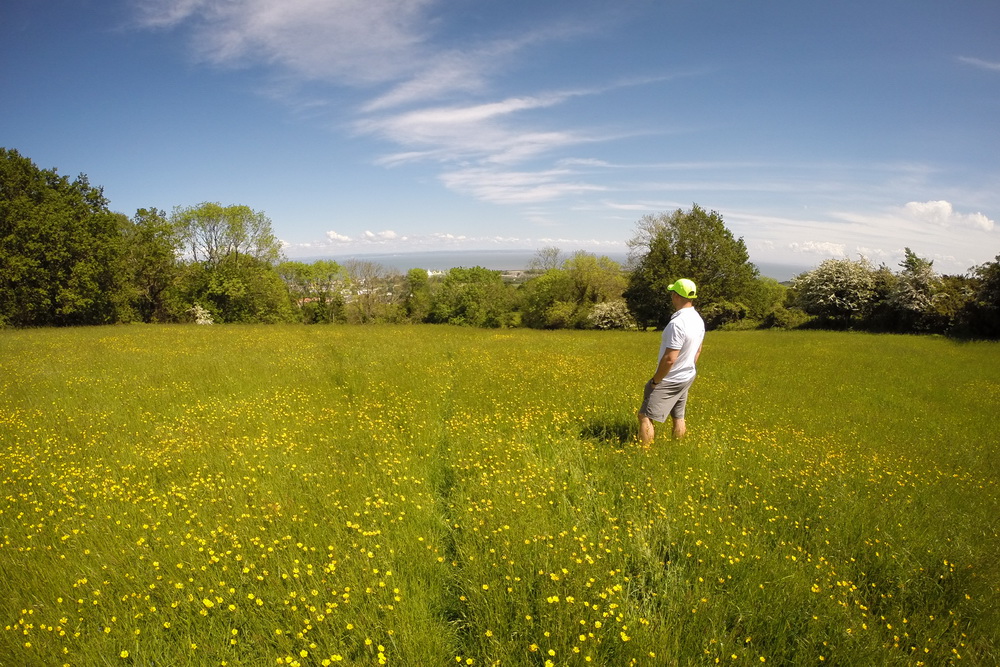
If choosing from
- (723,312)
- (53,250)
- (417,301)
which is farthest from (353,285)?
(723,312)

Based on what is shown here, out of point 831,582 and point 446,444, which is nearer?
point 831,582

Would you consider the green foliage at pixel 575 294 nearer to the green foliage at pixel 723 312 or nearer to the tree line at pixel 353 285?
the tree line at pixel 353 285

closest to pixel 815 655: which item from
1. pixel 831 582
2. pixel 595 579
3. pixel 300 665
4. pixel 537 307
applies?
pixel 831 582

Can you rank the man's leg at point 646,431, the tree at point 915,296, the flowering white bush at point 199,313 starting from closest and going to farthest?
1. the man's leg at point 646,431
2. the tree at point 915,296
3. the flowering white bush at point 199,313

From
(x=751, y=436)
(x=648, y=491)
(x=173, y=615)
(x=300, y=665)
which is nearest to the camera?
(x=300, y=665)

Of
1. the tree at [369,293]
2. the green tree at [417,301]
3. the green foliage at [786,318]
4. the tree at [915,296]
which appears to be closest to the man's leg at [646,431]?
the tree at [915,296]

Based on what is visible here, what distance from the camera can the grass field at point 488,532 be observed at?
2.95m

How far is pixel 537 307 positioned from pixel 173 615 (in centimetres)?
4521

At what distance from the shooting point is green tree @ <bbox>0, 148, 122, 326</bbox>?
24828 millimetres

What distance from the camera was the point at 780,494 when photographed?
4957mm

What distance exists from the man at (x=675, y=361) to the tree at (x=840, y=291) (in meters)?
30.1

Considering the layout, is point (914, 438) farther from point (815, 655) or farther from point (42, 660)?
point (42, 660)

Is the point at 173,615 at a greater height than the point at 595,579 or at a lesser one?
lesser

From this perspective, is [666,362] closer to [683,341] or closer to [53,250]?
[683,341]
